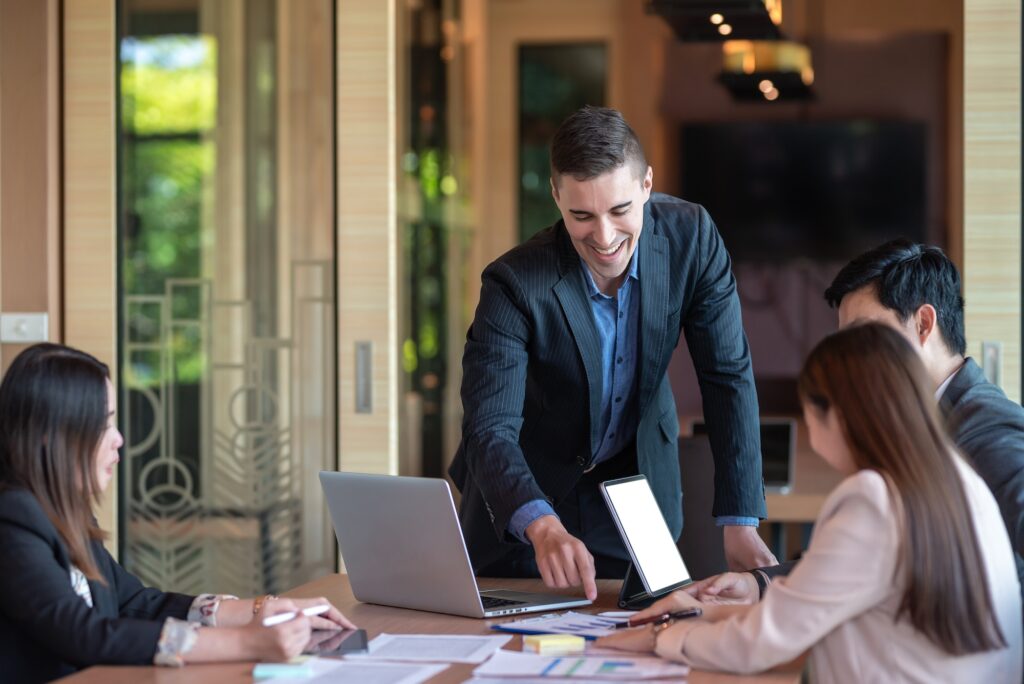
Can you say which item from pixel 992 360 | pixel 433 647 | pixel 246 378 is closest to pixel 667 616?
pixel 433 647

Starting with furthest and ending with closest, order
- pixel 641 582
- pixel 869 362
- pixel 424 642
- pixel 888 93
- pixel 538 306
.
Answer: pixel 888 93
pixel 538 306
pixel 641 582
pixel 424 642
pixel 869 362

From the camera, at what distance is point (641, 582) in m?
2.26

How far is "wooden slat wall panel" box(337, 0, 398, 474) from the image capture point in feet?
12.4

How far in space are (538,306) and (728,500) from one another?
1.72 ft

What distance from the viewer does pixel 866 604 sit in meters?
1.65

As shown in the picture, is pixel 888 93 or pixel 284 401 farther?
pixel 888 93

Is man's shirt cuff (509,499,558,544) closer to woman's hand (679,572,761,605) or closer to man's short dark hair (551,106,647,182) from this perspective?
woman's hand (679,572,761,605)

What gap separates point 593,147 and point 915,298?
62 centimetres

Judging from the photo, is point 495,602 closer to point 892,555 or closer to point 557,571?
point 557,571

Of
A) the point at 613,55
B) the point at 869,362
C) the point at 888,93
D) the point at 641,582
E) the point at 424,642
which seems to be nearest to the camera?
the point at 869,362

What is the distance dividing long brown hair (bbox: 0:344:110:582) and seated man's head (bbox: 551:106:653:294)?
87 cm

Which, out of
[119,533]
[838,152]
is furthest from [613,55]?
[119,533]

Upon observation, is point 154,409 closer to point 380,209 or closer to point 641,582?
point 380,209

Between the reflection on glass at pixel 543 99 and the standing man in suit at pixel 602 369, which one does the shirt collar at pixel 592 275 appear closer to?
the standing man in suit at pixel 602 369
